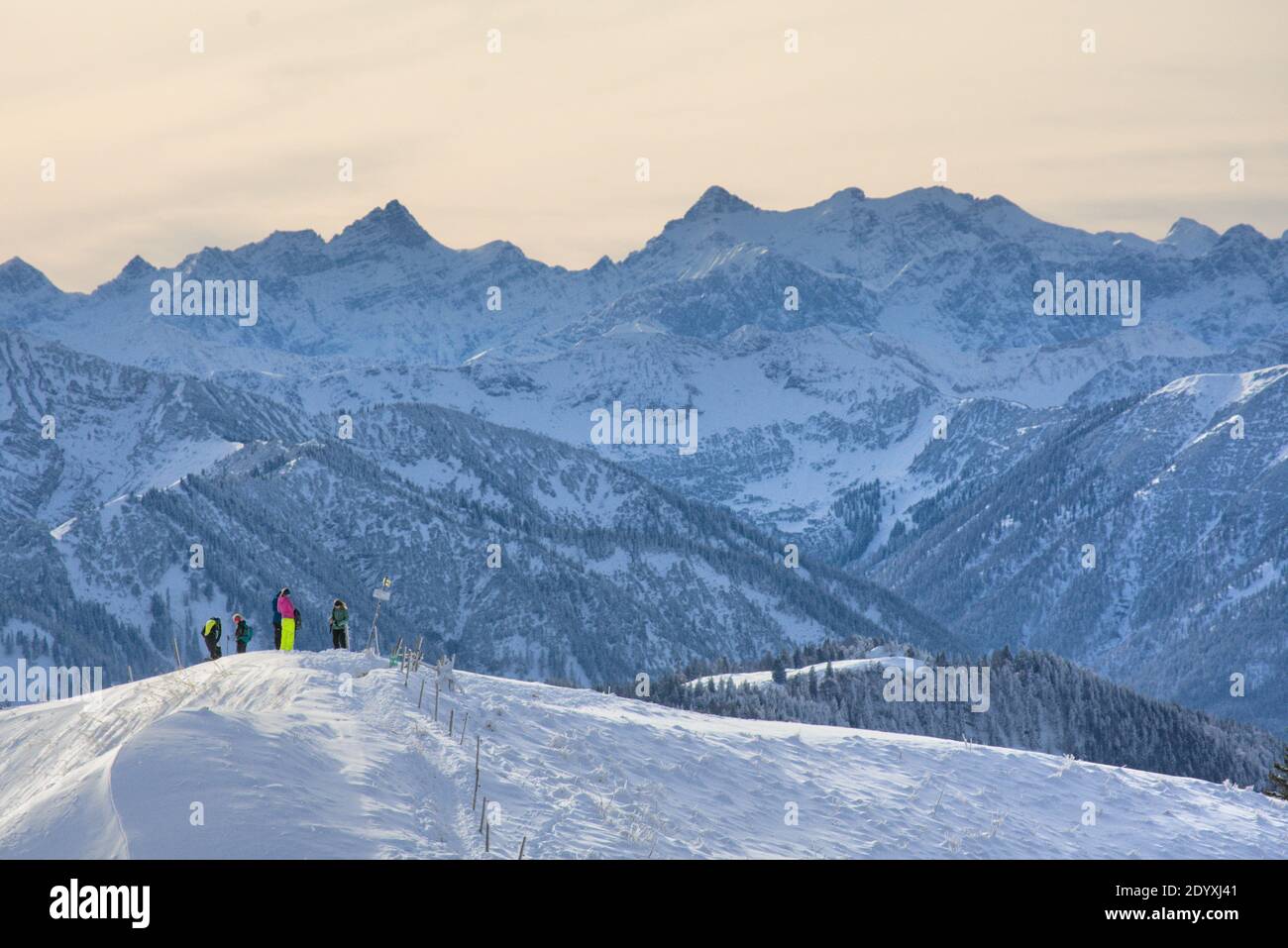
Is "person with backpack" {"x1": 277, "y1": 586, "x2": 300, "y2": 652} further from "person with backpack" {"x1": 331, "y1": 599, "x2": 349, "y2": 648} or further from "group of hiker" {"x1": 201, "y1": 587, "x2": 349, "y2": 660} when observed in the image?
"person with backpack" {"x1": 331, "y1": 599, "x2": 349, "y2": 648}

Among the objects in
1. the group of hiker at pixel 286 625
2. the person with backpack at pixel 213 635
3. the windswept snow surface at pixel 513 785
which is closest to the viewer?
the windswept snow surface at pixel 513 785

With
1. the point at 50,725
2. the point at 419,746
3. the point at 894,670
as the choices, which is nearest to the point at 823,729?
the point at 419,746

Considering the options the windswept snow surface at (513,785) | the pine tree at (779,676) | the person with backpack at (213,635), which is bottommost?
the pine tree at (779,676)

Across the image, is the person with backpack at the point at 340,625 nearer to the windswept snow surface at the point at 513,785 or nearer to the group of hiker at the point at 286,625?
the group of hiker at the point at 286,625

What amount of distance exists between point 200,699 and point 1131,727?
523 feet

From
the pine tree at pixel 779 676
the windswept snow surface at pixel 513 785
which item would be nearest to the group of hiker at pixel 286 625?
the windswept snow surface at pixel 513 785

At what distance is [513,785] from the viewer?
33844mm

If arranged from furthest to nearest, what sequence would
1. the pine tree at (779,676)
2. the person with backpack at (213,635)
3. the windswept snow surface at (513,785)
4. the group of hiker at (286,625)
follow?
the pine tree at (779,676) < the person with backpack at (213,635) < the group of hiker at (286,625) < the windswept snow surface at (513,785)

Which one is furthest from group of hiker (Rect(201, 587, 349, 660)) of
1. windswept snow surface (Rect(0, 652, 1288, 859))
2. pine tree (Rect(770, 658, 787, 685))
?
pine tree (Rect(770, 658, 787, 685))

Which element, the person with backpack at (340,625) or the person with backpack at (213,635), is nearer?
the person with backpack at (340,625)

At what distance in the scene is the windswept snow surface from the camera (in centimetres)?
2909

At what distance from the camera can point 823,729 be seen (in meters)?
48.3

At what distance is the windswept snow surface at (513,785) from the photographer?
29.1m
